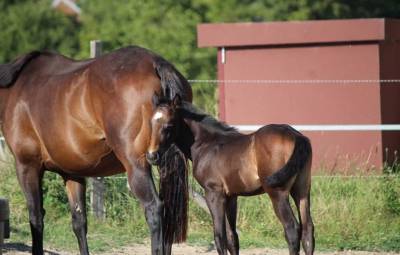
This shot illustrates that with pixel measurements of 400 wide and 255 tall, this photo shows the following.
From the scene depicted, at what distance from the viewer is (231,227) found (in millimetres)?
7035

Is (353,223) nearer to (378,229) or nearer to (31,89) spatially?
(378,229)

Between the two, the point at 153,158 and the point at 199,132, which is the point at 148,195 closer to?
the point at 153,158

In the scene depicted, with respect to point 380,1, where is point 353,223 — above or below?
below

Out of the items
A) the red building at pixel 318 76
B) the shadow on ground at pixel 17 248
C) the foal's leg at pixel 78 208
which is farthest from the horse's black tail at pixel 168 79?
the red building at pixel 318 76

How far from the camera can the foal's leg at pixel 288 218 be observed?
656 cm

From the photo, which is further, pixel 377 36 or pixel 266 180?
pixel 377 36

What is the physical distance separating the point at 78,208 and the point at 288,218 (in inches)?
80.3

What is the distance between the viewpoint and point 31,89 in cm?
733

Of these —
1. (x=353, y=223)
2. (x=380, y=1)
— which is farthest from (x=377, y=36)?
(x=380, y=1)

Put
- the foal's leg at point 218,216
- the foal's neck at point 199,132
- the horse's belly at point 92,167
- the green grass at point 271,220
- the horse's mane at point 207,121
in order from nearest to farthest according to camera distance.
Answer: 1. the foal's leg at point 218,216
2. the horse's belly at point 92,167
3. the horse's mane at point 207,121
4. the foal's neck at point 199,132
5. the green grass at point 271,220

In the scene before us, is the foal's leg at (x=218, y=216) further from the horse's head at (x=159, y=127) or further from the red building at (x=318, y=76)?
the red building at (x=318, y=76)

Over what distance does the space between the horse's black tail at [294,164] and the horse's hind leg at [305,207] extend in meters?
0.14

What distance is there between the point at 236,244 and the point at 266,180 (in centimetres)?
74

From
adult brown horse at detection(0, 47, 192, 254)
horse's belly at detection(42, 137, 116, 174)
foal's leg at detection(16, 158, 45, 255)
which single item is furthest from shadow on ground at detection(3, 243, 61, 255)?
horse's belly at detection(42, 137, 116, 174)
